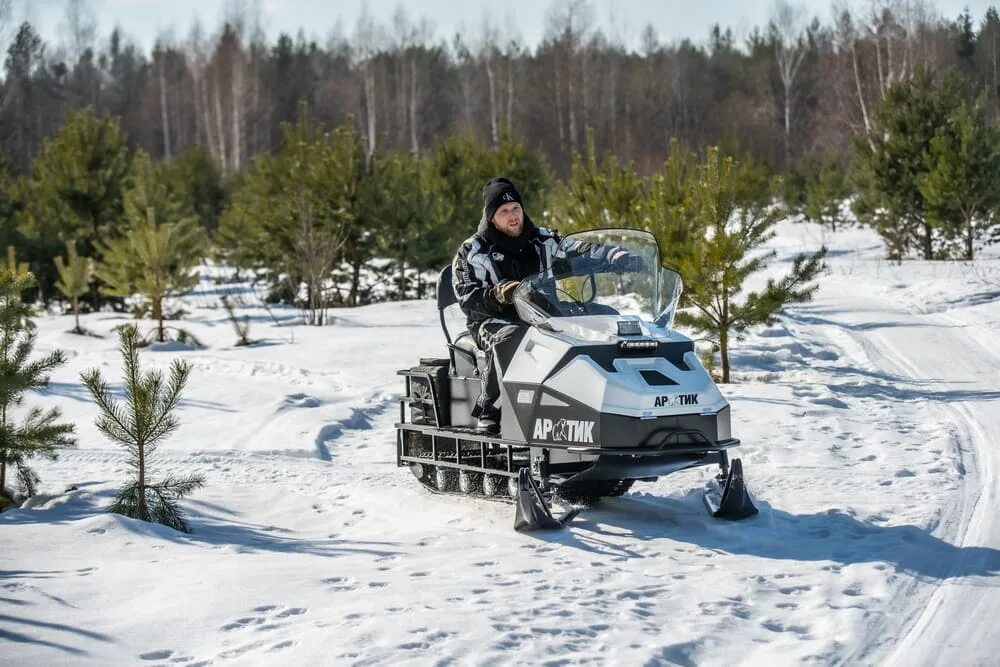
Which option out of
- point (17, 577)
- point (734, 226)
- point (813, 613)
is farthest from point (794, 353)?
point (17, 577)

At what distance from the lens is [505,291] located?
675 cm

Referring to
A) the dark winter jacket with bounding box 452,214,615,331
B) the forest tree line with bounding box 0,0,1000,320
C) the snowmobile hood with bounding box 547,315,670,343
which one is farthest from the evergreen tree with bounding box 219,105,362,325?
the snowmobile hood with bounding box 547,315,670,343

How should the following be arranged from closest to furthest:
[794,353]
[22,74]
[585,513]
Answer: [585,513]
[794,353]
[22,74]

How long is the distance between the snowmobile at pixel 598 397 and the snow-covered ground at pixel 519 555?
0.26 metres

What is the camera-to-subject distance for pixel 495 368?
22.6 ft

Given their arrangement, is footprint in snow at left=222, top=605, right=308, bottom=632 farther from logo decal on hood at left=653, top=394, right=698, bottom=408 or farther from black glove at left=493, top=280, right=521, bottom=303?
black glove at left=493, top=280, right=521, bottom=303

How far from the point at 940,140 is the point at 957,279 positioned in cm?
413

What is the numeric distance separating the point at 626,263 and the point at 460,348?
1458 mm

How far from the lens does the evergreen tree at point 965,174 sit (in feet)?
74.3

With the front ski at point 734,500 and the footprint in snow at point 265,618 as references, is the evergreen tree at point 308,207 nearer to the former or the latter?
the front ski at point 734,500

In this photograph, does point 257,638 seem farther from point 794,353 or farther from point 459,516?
point 794,353

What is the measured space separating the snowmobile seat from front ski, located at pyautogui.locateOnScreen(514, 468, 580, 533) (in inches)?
46.6

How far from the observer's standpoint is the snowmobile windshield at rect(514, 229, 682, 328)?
21.7 ft

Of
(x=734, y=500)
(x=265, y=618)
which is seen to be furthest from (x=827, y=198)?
(x=265, y=618)
